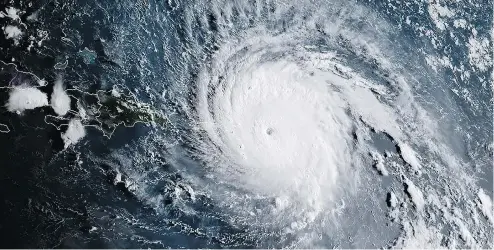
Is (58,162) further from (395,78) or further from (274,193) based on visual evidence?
(395,78)

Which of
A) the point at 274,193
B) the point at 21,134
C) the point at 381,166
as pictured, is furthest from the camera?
the point at 381,166

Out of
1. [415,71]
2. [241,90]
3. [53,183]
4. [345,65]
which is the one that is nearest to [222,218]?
[241,90]

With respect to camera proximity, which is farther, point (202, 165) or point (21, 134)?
point (202, 165)

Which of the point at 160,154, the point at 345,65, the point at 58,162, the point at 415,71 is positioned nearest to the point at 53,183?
the point at 58,162

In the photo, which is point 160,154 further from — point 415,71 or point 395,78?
point 415,71

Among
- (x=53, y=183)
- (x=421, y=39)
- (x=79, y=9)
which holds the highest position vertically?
(x=421, y=39)

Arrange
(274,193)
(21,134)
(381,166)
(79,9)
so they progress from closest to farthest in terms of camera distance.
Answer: (21,134) < (79,9) < (274,193) < (381,166)

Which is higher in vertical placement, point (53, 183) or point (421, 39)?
point (421, 39)
